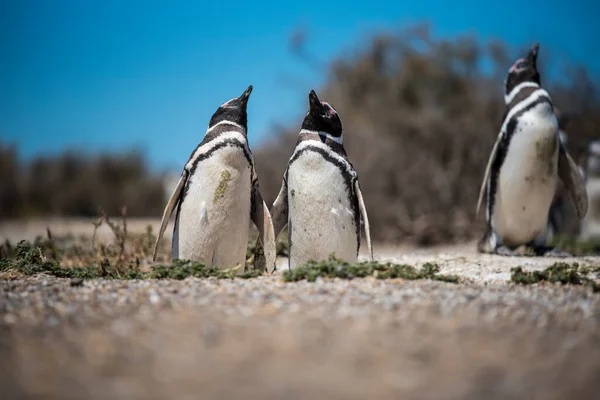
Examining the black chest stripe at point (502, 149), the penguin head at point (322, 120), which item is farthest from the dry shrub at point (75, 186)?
the penguin head at point (322, 120)

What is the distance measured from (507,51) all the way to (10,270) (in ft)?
55.0

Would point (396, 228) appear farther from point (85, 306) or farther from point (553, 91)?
point (85, 306)

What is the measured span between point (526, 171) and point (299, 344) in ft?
17.9

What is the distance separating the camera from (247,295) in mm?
3574

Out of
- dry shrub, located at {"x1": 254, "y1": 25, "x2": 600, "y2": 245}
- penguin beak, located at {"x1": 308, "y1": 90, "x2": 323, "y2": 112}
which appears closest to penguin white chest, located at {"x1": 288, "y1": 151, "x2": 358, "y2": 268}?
penguin beak, located at {"x1": 308, "y1": 90, "x2": 323, "y2": 112}

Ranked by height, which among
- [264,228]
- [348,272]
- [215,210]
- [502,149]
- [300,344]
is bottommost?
[300,344]

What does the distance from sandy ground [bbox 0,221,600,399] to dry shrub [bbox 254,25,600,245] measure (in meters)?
9.25

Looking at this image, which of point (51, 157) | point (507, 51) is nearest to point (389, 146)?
point (507, 51)

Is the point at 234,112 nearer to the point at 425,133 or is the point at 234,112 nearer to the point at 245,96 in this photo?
the point at 245,96

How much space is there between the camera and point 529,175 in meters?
7.18

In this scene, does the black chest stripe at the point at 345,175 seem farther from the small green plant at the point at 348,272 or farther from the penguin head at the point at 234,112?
the small green plant at the point at 348,272

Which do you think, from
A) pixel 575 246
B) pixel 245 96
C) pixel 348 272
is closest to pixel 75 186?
pixel 575 246

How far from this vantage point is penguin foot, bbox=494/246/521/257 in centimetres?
744

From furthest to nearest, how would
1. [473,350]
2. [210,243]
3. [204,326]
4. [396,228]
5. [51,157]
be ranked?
[51,157]
[396,228]
[210,243]
[204,326]
[473,350]
